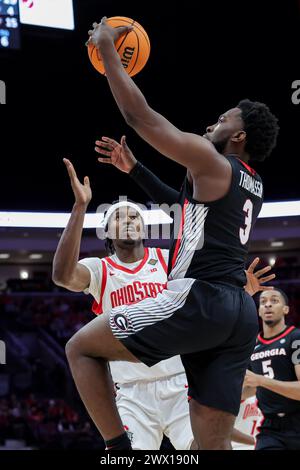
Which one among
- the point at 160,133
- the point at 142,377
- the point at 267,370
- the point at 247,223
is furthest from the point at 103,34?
the point at 267,370

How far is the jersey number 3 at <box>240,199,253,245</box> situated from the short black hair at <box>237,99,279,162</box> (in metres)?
0.30

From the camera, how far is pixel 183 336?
9.16 feet

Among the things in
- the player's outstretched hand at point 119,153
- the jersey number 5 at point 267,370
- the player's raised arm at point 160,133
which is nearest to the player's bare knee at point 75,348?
the player's raised arm at point 160,133

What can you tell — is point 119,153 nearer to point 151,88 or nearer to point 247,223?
point 247,223

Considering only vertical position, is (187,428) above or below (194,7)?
below

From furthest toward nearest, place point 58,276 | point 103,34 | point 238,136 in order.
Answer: point 58,276
point 238,136
point 103,34

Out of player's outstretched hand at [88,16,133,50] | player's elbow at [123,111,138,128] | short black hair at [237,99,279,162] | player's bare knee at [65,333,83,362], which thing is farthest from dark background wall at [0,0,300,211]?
player's bare knee at [65,333,83,362]

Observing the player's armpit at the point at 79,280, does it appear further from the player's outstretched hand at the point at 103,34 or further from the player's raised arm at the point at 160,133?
the player's outstretched hand at the point at 103,34

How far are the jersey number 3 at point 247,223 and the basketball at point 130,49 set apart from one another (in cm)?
113

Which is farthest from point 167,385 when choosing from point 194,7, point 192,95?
point 192,95

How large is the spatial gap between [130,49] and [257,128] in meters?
0.95

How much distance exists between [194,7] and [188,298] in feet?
33.8

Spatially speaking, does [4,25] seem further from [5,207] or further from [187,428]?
[5,207]

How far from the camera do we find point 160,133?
2.81 meters
